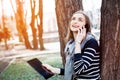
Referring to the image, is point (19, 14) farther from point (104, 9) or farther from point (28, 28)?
point (104, 9)

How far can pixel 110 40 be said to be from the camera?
252 centimetres

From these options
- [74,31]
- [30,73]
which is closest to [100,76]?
[74,31]

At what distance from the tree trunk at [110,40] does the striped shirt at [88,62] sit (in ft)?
0.46

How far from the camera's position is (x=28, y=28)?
21.2 feet

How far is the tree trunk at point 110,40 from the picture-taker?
247 centimetres

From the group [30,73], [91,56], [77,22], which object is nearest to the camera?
[91,56]

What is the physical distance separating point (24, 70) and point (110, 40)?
4029 millimetres

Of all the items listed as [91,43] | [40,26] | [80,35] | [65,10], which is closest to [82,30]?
[80,35]

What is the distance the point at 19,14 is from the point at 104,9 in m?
4.00

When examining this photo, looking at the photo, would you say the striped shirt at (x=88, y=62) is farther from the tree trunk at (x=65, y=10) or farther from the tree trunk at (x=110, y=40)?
the tree trunk at (x=65, y=10)

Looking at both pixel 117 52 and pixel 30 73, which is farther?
pixel 30 73

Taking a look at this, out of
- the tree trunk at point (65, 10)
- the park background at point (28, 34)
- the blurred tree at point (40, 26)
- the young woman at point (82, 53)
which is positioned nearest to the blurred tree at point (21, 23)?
the park background at point (28, 34)

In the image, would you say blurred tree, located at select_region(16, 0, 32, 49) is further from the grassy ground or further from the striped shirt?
the striped shirt

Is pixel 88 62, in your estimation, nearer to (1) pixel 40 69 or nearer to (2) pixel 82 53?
(2) pixel 82 53
